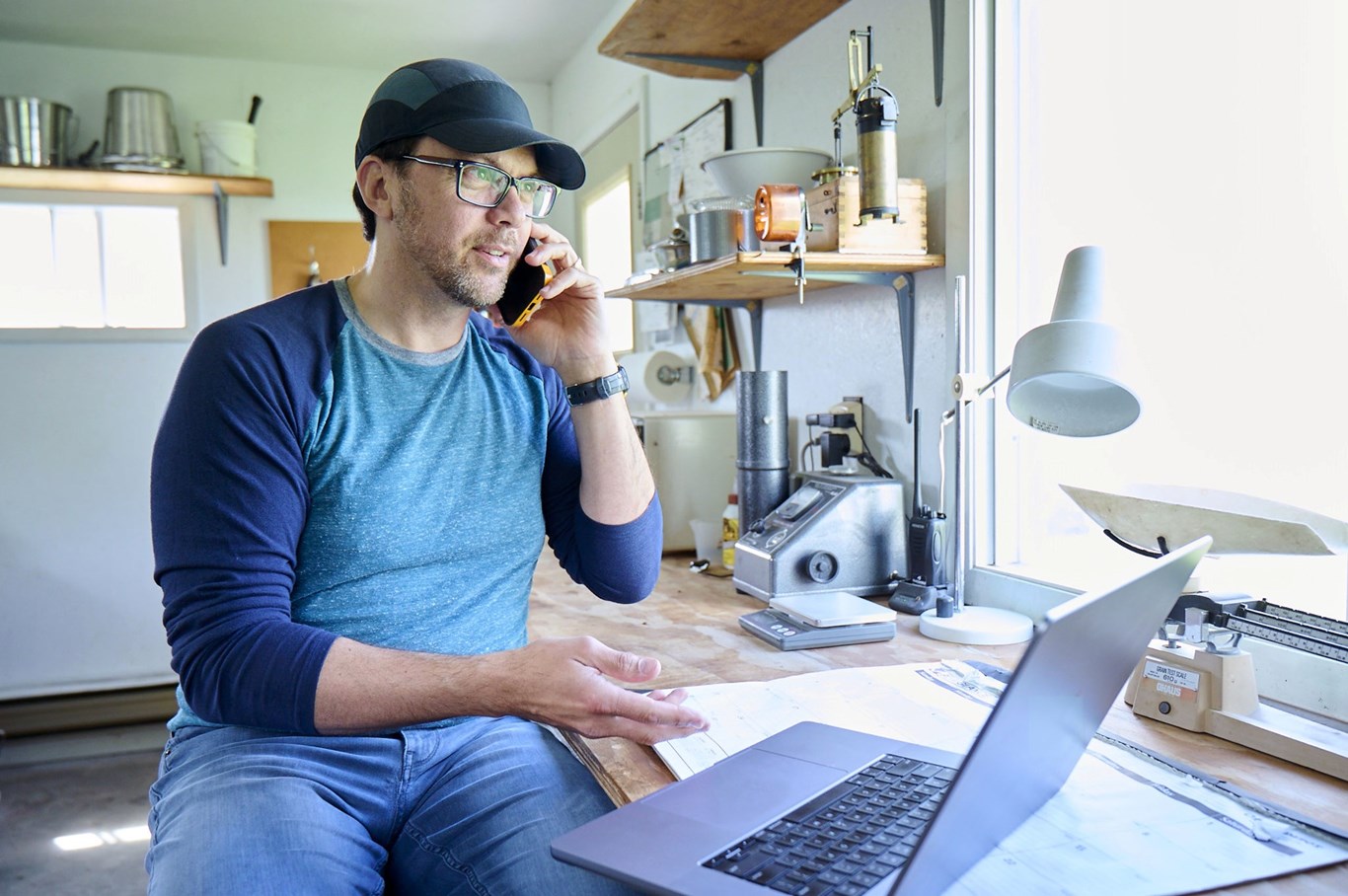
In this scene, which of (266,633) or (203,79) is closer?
(266,633)

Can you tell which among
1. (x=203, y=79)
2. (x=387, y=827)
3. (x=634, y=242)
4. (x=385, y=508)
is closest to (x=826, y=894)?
(x=387, y=827)

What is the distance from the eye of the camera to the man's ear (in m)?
1.29

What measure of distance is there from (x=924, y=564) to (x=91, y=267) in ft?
12.5

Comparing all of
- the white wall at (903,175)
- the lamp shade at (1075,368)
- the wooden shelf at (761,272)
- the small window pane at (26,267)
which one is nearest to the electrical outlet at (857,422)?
the white wall at (903,175)

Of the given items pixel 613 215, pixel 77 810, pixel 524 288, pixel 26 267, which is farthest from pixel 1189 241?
pixel 26 267

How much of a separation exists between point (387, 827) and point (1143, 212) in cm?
139

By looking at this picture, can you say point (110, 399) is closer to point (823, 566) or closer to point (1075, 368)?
point (823, 566)

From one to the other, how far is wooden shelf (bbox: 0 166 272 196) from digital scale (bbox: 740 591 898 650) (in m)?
3.26

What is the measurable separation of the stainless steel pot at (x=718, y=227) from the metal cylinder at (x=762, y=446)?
0.27 meters

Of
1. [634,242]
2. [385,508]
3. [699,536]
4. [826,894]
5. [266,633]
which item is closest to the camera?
[826,894]

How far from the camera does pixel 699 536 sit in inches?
86.1

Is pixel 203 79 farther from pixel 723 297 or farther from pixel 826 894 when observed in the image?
pixel 826 894

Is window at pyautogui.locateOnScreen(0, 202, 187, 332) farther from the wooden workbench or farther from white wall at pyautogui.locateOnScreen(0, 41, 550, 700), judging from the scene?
the wooden workbench

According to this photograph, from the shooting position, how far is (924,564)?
1631 millimetres
